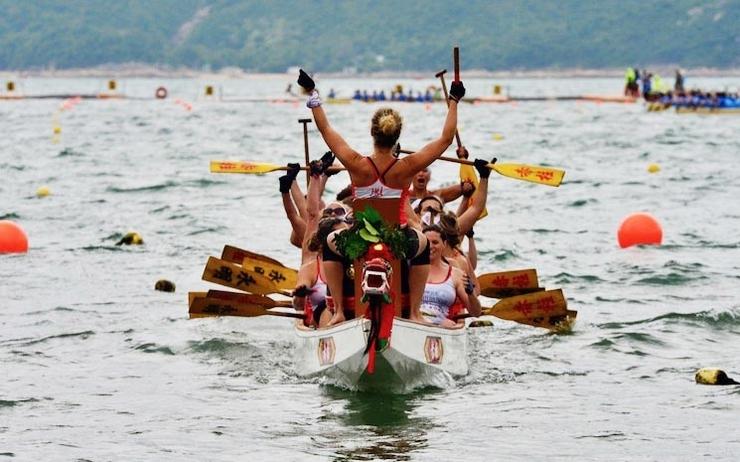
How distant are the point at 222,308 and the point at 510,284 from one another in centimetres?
298

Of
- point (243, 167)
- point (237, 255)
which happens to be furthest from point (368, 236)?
point (237, 255)

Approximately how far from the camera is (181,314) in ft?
51.8

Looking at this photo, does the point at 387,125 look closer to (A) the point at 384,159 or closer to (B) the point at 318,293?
(A) the point at 384,159

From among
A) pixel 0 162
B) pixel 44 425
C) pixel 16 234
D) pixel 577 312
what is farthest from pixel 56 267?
pixel 0 162

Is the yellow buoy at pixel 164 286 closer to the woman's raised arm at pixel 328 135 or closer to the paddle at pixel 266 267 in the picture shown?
the paddle at pixel 266 267

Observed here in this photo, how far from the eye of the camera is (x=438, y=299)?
41.1ft

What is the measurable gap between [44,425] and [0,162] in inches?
1070

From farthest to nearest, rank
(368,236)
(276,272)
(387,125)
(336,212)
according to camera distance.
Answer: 1. (276,272)
2. (336,212)
3. (387,125)
4. (368,236)

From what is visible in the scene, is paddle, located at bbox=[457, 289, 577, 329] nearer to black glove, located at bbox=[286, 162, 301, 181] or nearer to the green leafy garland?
black glove, located at bbox=[286, 162, 301, 181]

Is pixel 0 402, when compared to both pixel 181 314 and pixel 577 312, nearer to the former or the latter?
pixel 181 314

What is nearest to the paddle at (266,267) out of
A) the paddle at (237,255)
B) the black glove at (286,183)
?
the paddle at (237,255)

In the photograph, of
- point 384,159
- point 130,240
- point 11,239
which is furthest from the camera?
point 130,240

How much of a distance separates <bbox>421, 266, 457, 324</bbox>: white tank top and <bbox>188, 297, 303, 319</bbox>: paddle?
6.54 feet

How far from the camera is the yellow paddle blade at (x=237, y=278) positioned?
1480 cm
